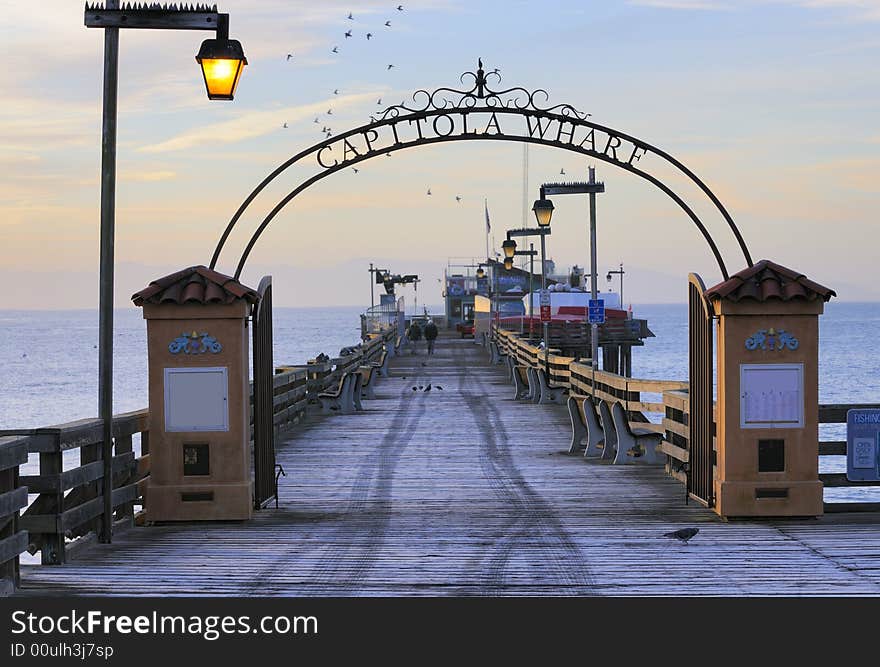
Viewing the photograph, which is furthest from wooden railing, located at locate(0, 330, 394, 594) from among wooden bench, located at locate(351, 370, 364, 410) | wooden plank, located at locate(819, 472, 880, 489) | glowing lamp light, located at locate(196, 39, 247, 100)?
wooden bench, located at locate(351, 370, 364, 410)

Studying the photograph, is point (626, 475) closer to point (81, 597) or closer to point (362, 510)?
point (362, 510)

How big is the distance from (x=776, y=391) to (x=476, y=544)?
296 cm

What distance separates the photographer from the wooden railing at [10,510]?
8148mm

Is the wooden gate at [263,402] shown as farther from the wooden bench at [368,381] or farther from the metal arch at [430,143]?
the wooden bench at [368,381]

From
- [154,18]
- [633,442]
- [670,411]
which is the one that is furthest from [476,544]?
[633,442]

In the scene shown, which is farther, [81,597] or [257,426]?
[257,426]

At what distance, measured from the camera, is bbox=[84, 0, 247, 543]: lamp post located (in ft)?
33.5

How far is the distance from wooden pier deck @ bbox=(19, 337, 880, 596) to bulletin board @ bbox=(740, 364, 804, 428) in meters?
0.91

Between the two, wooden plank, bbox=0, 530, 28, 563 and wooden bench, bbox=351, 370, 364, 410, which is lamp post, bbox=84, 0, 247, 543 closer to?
wooden plank, bbox=0, 530, 28, 563

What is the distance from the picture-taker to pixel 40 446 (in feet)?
30.0

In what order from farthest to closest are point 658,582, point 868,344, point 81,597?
point 868,344
point 658,582
point 81,597

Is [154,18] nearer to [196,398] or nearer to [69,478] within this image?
[196,398]

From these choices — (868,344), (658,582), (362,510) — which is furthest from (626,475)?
(868,344)
